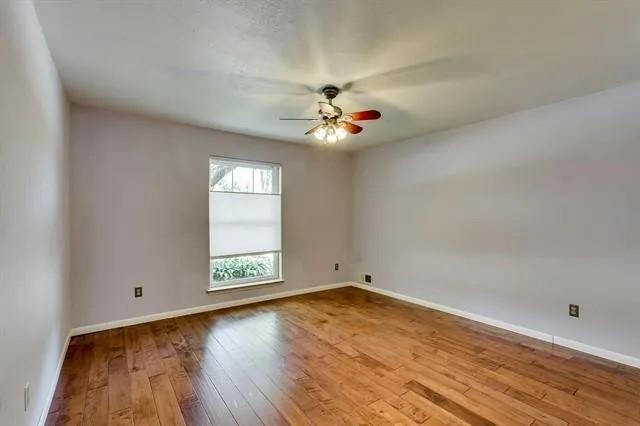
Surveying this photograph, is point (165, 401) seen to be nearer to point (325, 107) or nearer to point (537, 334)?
point (325, 107)

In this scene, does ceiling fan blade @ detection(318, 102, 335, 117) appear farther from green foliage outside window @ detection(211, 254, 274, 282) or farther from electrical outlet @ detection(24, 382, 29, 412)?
electrical outlet @ detection(24, 382, 29, 412)

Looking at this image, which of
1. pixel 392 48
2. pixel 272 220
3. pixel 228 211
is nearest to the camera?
pixel 392 48

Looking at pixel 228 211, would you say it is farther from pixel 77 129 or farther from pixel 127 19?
pixel 127 19

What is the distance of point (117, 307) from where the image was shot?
348 cm

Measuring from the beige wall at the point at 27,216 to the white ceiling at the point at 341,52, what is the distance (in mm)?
354

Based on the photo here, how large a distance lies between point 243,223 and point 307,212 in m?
1.11

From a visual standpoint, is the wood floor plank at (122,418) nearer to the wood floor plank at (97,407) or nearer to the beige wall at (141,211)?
the wood floor plank at (97,407)

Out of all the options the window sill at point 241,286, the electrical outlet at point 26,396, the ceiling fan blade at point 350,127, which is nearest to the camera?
the electrical outlet at point 26,396

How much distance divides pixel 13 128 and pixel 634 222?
14.3 feet

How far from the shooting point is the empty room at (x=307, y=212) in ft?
6.04

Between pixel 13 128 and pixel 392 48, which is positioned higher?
pixel 392 48

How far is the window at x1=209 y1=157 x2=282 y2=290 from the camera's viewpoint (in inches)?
167

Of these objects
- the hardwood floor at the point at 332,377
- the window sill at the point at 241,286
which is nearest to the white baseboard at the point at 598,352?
the hardwood floor at the point at 332,377

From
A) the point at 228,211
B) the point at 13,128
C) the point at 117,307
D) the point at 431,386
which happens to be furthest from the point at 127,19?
the point at 431,386
